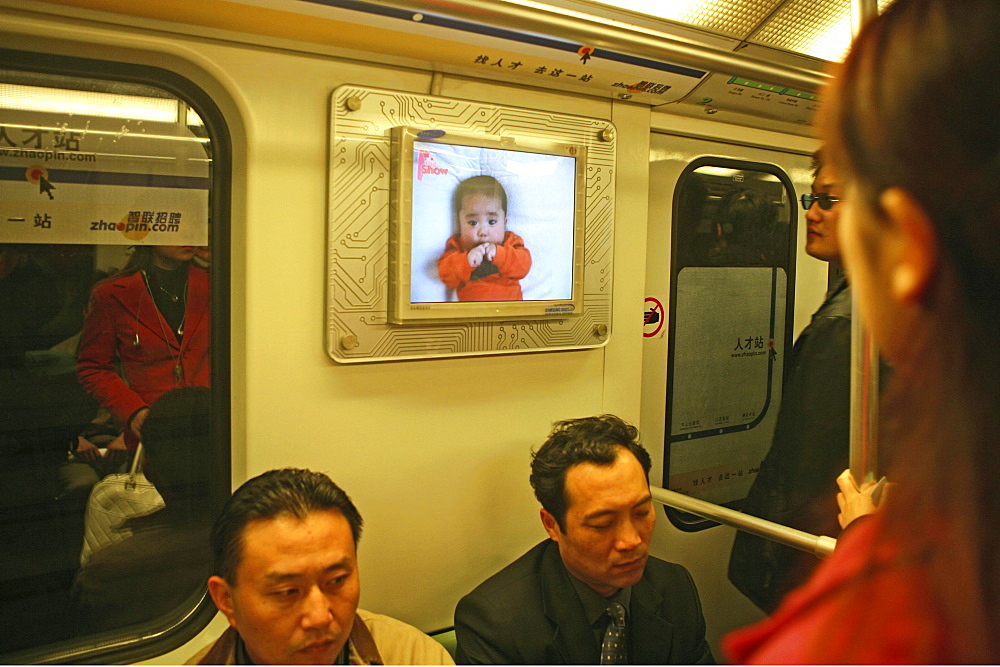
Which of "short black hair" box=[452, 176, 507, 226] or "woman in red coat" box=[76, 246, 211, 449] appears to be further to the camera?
"short black hair" box=[452, 176, 507, 226]

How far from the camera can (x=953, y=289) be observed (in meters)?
0.50

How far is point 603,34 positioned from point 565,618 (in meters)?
1.56

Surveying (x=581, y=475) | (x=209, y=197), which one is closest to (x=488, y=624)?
(x=581, y=475)

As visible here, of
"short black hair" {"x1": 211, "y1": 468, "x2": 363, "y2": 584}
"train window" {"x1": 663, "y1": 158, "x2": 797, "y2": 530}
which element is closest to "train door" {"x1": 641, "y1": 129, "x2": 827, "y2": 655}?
"train window" {"x1": 663, "y1": 158, "x2": 797, "y2": 530}

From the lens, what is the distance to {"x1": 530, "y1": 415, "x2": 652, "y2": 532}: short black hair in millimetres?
2266

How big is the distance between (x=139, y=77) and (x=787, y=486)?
8.06 feet

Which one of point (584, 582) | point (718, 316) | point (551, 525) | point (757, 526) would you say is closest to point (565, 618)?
point (584, 582)

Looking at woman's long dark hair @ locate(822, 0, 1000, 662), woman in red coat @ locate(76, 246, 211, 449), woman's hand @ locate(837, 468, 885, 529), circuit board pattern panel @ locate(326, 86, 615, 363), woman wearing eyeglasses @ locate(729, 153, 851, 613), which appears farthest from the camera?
woman wearing eyeglasses @ locate(729, 153, 851, 613)

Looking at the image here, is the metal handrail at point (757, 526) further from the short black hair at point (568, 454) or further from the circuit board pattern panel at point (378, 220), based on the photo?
the circuit board pattern panel at point (378, 220)

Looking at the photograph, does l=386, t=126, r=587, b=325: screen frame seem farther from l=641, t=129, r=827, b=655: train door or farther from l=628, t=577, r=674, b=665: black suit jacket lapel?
l=628, t=577, r=674, b=665: black suit jacket lapel

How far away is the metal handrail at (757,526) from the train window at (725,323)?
0.45 m

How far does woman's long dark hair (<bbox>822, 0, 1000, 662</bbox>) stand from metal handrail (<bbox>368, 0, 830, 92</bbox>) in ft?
3.39

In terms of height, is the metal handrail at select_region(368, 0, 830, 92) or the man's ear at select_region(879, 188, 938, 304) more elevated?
the metal handrail at select_region(368, 0, 830, 92)

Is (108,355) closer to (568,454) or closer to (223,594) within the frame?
(223,594)
